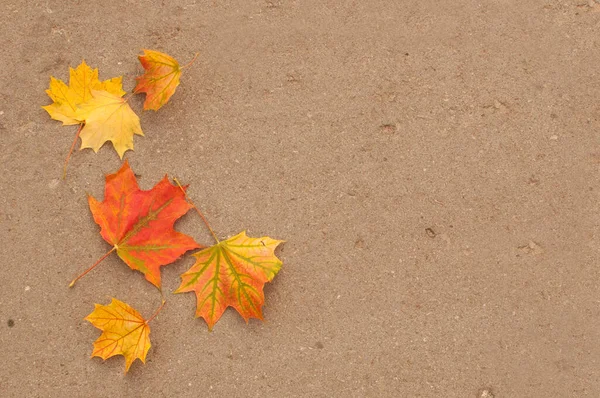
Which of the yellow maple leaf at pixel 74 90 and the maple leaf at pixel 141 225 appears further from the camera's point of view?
the yellow maple leaf at pixel 74 90

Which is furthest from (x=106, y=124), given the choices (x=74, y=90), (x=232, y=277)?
(x=232, y=277)

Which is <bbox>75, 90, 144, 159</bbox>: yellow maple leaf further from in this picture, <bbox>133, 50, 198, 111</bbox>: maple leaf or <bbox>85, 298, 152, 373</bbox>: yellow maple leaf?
<bbox>85, 298, 152, 373</bbox>: yellow maple leaf

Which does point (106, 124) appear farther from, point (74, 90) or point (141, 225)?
point (141, 225)

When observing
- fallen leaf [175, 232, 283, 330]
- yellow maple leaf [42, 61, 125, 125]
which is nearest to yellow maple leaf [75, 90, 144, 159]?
yellow maple leaf [42, 61, 125, 125]

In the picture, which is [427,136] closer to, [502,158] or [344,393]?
Result: [502,158]

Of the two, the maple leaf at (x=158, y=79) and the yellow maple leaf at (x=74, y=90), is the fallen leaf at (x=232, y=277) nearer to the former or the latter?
the maple leaf at (x=158, y=79)

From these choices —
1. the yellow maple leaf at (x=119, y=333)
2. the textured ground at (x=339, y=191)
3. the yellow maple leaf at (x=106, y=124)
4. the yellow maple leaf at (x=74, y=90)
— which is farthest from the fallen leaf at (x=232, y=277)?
the yellow maple leaf at (x=74, y=90)
